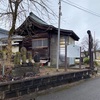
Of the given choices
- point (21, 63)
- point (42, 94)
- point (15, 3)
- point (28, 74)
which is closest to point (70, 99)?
point (42, 94)

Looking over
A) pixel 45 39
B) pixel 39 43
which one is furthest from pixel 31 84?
pixel 39 43

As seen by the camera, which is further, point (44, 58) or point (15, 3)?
point (44, 58)

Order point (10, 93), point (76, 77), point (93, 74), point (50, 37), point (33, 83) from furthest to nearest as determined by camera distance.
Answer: point (50, 37)
point (93, 74)
point (76, 77)
point (33, 83)
point (10, 93)

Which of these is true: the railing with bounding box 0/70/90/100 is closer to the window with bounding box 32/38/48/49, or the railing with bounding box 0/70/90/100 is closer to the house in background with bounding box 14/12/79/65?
the house in background with bounding box 14/12/79/65

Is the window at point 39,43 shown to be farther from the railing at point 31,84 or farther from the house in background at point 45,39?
the railing at point 31,84

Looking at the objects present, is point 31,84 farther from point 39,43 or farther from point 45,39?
point 39,43

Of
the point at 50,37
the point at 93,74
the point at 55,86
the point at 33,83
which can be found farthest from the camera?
the point at 50,37

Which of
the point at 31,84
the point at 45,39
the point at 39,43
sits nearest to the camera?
the point at 31,84

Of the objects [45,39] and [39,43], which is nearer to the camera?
[45,39]

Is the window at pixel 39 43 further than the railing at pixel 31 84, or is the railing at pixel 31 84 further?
the window at pixel 39 43

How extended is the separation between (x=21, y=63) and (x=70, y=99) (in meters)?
5.36

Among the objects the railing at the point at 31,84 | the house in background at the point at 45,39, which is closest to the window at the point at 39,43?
the house in background at the point at 45,39

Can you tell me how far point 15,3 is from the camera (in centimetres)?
1429

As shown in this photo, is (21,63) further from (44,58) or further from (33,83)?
(44,58)
